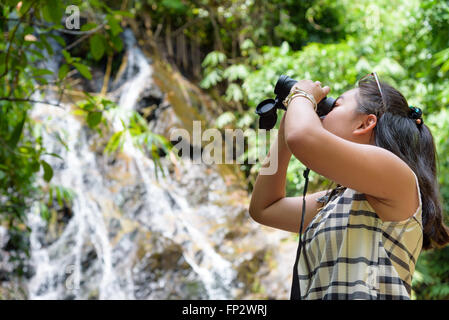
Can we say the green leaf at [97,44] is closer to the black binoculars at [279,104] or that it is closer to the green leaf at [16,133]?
the green leaf at [16,133]

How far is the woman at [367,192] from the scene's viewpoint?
2.34 ft

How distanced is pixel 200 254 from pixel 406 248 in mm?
2744

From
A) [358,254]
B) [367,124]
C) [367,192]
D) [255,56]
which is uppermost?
[255,56]

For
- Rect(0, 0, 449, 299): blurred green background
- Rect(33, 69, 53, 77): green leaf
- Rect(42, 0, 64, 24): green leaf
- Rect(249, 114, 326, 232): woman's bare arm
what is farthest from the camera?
Rect(0, 0, 449, 299): blurred green background

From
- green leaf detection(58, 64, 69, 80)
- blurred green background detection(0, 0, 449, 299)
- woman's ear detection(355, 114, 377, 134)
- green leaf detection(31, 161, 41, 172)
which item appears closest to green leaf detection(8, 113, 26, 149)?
blurred green background detection(0, 0, 449, 299)

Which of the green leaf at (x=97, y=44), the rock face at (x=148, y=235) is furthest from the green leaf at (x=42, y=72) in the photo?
the rock face at (x=148, y=235)

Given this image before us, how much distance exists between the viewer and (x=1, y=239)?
131 inches

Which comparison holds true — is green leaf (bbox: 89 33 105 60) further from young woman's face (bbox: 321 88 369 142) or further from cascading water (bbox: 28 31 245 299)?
cascading water (bbox: 28 31 245 299)

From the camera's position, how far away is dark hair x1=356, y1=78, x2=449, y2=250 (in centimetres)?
79

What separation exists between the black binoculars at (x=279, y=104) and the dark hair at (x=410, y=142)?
0.20 feet

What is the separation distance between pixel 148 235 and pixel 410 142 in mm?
2886

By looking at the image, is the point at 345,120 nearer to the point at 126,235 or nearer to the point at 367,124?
the point at 367,124

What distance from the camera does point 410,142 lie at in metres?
0.80

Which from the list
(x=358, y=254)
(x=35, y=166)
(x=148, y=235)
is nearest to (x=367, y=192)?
(x=358, y=254)
